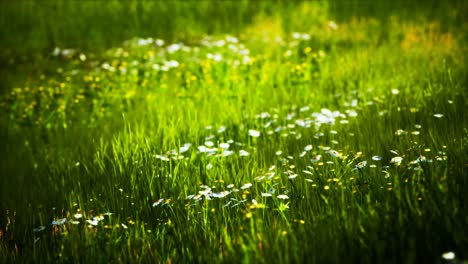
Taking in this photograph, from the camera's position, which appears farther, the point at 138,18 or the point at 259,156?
the point at 138,18

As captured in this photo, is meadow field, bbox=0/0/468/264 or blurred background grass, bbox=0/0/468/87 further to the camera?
blurred background grass, bbox=0/0/468/87

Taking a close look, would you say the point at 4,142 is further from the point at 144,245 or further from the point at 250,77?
the point at 144,245

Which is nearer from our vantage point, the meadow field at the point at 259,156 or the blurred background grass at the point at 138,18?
the meadow field at the point at 259,156

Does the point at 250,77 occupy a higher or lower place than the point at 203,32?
lower

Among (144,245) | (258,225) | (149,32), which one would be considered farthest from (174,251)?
(149,32)

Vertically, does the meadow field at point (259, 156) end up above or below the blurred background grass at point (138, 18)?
below

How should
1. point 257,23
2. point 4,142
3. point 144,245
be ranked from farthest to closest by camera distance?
point 257,23 → point 4,142 → point 144,245

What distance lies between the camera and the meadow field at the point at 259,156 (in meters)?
2.24

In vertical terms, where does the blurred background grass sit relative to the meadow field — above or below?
above

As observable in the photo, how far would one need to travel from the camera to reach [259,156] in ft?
12.1

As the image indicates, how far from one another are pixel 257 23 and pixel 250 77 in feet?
15.5

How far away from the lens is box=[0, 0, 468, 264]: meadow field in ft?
7.34

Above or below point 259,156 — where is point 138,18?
above

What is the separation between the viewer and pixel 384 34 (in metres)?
7.80
